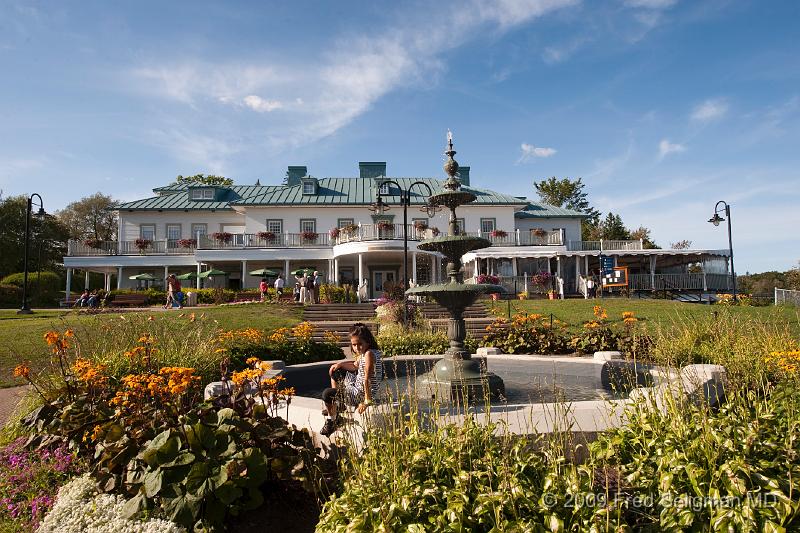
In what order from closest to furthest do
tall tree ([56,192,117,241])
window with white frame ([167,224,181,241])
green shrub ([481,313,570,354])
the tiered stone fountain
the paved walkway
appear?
1. the tiered stone fountain
2. the paved walkway
3. green shrub ([481,313,570,354])
4. window with white frame ([167,224,181,241])
5. tall tree ([56,192,117,241])

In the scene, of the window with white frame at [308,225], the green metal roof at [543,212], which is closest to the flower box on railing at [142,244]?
the window with white frame at [308,225]

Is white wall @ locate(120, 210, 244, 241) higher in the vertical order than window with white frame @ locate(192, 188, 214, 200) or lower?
lower

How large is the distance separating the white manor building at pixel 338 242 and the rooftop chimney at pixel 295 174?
1416mm

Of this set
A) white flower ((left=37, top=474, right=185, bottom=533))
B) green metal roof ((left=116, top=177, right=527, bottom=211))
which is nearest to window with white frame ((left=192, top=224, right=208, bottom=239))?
green metal roof ((left=116, top=177, right=527, bottom=211))

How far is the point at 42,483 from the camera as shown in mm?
4012

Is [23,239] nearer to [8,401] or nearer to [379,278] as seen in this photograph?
[379,278]

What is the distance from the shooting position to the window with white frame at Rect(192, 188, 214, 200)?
36.7m

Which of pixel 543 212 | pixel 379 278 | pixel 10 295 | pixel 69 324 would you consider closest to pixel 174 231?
pixel 10 295

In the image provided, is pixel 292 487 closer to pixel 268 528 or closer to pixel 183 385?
pixel 268 528

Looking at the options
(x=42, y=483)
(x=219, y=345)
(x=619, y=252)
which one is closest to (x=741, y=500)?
(x=42, y=483)

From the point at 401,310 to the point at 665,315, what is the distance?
394 inches

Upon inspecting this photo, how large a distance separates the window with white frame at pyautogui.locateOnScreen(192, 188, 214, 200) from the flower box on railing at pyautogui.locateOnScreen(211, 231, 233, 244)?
21.3ft

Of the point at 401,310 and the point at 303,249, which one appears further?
the point at 303,249

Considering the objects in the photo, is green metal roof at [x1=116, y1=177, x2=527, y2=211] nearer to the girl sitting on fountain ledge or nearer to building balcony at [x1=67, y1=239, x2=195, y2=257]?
building balcony at [x1=67, y1=239, x2=195, y2=257]
